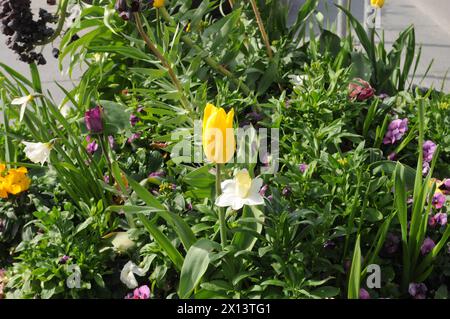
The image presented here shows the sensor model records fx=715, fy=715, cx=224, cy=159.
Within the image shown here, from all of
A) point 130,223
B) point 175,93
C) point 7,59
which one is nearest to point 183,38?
point 175,93

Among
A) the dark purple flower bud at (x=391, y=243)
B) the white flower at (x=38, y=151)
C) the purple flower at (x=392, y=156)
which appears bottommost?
the dark purple flower bud at (x=391, y=243)

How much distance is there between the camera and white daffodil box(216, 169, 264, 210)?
5.05ft

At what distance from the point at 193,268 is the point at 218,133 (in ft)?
1.15

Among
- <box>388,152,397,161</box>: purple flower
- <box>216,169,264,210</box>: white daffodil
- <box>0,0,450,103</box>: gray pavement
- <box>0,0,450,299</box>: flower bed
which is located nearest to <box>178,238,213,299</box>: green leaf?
<box>0,0,450,299</box>: flower bed

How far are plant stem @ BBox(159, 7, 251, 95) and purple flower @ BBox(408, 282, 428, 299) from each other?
2.76 ft

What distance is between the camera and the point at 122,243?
1.87 metres

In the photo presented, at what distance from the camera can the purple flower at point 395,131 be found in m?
2.12

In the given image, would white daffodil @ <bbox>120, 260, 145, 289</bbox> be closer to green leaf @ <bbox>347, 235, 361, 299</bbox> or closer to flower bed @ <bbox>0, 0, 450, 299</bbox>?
flower bed @ <bbox>0, 0, 450, 299</bbox>

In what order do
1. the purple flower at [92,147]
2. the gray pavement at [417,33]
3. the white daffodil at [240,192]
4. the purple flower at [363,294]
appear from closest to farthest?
the white daffodil at [240,192]
the purple flower at [363,294]
the purple flower at [92,147]
the gray pavement at [417,33]

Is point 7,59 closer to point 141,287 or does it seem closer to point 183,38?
point 183,38

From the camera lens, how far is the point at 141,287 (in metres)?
1.76

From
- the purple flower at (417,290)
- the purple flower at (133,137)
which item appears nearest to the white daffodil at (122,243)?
the purple flower at (133,137)

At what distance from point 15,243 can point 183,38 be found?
2.63ft

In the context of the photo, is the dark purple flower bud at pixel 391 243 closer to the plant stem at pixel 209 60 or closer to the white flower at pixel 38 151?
the plant stem at pixel 209 60
